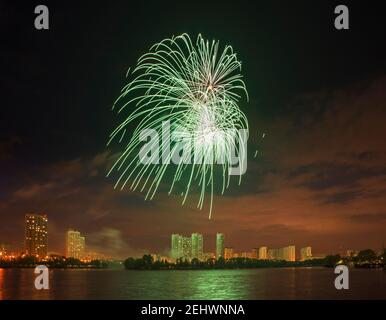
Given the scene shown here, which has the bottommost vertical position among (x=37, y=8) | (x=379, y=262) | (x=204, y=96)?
(x=379, y=262)

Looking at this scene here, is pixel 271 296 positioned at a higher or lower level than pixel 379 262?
higher
